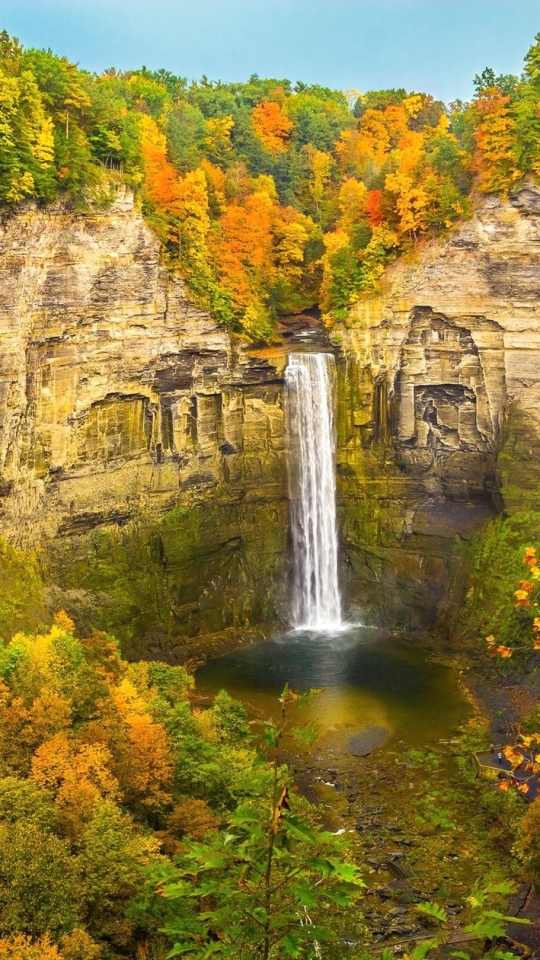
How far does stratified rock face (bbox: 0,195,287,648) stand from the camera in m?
38.2

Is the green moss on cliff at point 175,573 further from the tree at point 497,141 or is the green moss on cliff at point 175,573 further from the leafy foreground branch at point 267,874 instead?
the leafy foreground branch at point 267,874

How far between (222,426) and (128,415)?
17.5ft

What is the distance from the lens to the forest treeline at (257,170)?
38.2m

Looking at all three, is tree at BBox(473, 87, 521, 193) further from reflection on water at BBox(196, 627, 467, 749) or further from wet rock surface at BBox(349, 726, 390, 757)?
wet rock surface at BBox(349, 726, 390, 757)

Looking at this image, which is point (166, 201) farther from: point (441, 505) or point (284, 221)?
point (441, 505)

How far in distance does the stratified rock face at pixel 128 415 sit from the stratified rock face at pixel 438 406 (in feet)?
14.1

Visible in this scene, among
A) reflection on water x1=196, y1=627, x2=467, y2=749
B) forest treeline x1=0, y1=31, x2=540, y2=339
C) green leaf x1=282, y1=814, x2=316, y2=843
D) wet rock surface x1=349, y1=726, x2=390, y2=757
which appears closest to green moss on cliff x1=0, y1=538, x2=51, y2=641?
reflection on water x1=196, y1=627, x2=467, y2=749

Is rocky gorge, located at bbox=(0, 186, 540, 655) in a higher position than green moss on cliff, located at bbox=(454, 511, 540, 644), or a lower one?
higher

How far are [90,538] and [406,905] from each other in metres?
21.5

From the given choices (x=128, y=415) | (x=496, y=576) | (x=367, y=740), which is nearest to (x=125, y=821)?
(x=367, y=740)

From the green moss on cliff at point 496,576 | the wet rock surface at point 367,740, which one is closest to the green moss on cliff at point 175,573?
the green moss on cliff at point 496,576

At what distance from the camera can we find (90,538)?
41.8 metres

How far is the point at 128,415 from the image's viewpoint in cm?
4291

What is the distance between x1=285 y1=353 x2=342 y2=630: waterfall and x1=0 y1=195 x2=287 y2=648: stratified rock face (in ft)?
2.81
